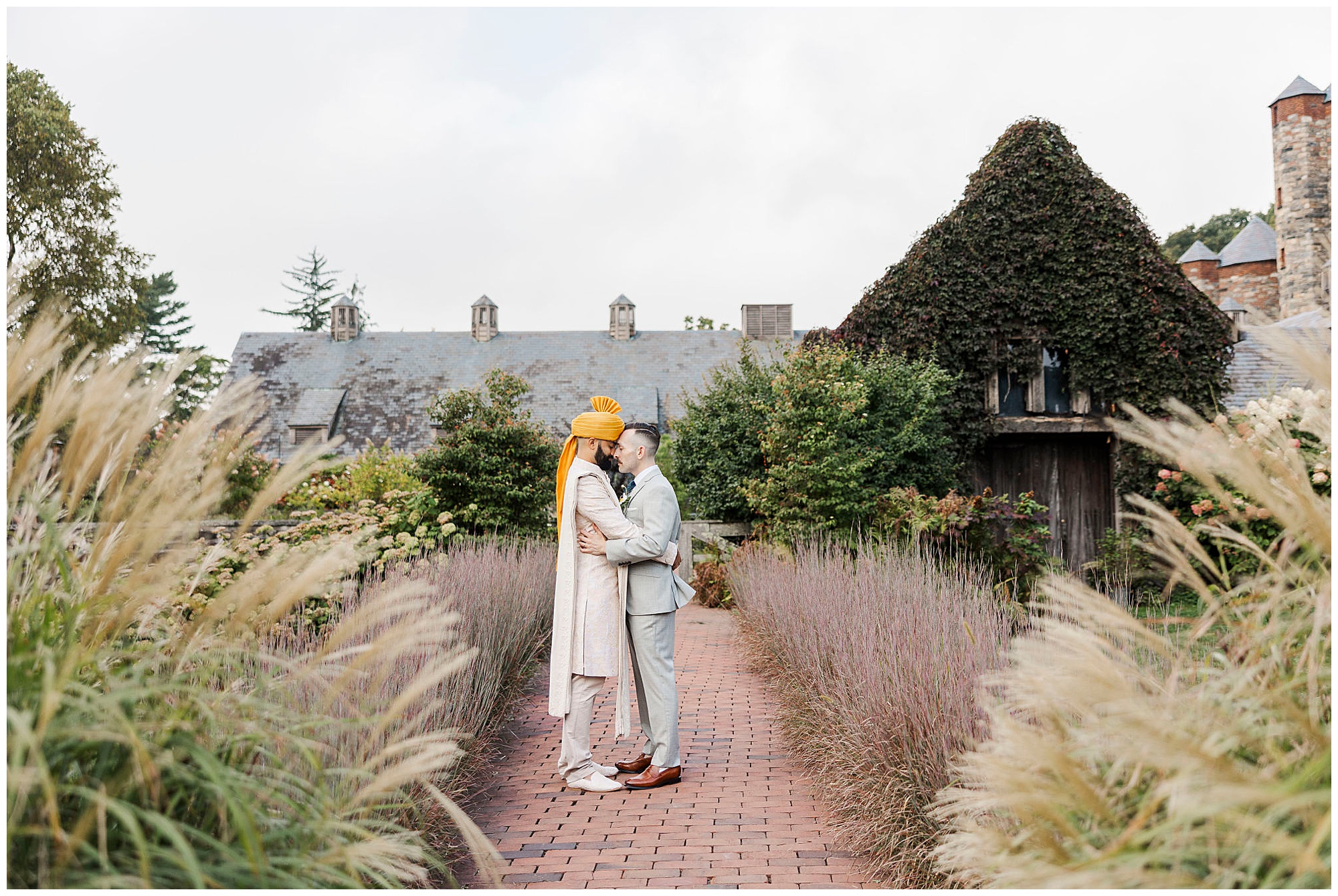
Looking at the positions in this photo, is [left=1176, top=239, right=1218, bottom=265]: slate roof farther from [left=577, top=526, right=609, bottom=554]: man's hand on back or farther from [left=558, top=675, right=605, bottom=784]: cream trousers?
[left=558, top=675, right=605, bottom=784]: cream trousers

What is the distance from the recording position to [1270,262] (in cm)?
3659

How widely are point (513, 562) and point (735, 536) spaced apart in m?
6.72

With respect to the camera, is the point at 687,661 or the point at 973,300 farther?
the point at 973,300

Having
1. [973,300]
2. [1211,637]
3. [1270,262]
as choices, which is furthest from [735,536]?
[1270,262]

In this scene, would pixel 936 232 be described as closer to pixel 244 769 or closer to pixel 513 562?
pixel 513 562

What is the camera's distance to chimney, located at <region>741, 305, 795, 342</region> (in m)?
35.9

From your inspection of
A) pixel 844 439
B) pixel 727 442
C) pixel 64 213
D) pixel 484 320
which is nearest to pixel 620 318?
pixel 484 320

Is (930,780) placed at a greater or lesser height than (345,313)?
lesser

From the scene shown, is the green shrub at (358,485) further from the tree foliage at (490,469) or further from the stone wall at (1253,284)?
the stone wall at (1253,284)

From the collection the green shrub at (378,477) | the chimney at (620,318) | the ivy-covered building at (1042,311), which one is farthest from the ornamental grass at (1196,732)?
the chimney at (620,318)

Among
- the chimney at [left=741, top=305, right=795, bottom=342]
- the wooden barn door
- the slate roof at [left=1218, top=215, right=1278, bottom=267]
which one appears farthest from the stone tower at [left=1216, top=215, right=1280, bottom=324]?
the wooden barn door

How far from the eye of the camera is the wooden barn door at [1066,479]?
14.3 metres

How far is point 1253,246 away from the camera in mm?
37250

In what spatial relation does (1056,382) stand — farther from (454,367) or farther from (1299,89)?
(1299,89)
